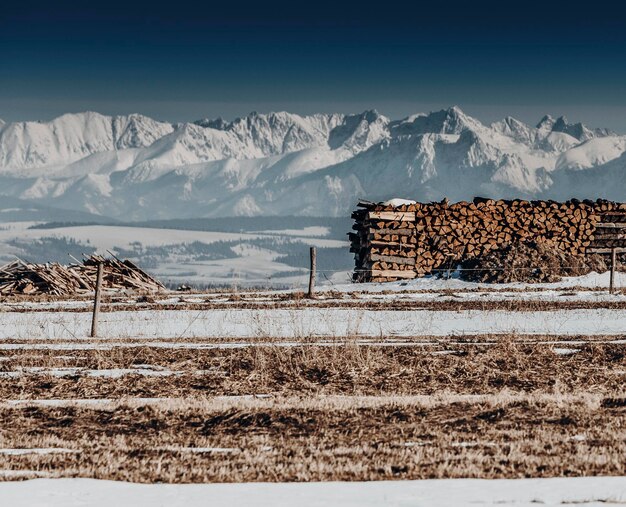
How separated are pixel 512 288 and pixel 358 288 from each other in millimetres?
6239

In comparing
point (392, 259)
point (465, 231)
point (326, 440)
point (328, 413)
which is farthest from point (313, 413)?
point (465, 231)

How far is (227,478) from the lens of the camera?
10.2 meters

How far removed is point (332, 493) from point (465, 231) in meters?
36.9

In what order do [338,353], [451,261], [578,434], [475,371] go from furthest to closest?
[451,261], [338,353], [475,371], [578,434]

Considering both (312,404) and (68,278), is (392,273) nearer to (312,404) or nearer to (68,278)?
(68,278)

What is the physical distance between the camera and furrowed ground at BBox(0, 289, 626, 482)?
10750mm

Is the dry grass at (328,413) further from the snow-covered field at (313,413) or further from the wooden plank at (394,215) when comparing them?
the wooden plank at (394,215)

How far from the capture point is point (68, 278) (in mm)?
43250

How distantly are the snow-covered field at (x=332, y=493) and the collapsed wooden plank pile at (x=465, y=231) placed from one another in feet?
113

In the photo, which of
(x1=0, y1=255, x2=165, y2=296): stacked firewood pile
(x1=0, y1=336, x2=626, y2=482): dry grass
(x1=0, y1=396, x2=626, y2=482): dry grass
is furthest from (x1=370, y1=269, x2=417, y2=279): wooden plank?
(x1=0, y1=396, x2=626, y2=482): dry grass

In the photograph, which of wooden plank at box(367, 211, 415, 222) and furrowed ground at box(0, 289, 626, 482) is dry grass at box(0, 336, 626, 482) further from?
wooden plank at box(367, 211, 415, 222)

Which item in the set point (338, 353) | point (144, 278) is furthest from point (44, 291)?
point (338, 353)

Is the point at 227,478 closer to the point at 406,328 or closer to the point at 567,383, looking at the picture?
the point at 567,383

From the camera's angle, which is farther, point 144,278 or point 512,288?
point 144,278
